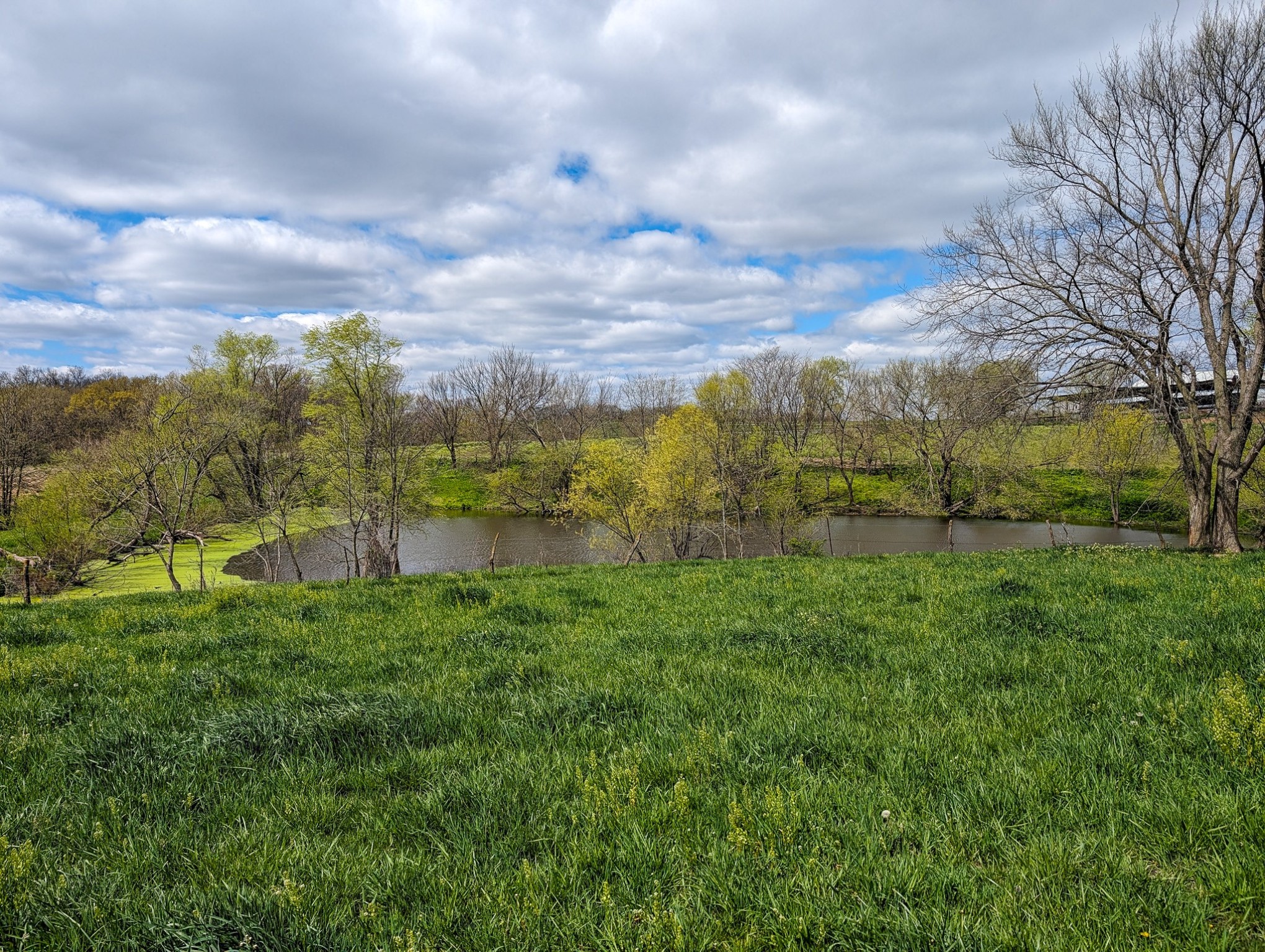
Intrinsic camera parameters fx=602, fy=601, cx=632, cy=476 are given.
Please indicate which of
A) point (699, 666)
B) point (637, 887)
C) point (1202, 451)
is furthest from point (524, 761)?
point (1202, 451)

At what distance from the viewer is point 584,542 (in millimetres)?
44469

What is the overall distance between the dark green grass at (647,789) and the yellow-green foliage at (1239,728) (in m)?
0.11

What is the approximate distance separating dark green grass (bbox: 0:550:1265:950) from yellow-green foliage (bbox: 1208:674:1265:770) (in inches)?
4.3

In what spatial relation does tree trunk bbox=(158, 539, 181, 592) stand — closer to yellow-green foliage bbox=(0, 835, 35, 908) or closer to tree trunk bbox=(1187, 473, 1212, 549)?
yellow-green foliage bbox=(0, 835, 35, 908)

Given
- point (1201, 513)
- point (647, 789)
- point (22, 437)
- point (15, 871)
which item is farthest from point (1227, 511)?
point (22, 437)

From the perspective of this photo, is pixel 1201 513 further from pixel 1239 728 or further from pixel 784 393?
pixel 784 393

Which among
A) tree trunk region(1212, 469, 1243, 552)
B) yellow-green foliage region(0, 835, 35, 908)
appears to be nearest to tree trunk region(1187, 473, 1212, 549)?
tree trunk region(1212, 469, 1243, 552)

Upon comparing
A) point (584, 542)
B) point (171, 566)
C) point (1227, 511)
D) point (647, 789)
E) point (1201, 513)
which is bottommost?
point (584, 542)

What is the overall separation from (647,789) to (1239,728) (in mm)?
3799

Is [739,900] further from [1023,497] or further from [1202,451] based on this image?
[1023,497]

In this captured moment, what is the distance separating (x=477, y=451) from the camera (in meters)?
76.6

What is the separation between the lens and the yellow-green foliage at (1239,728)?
359cm

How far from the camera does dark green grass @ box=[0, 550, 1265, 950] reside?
104 inches

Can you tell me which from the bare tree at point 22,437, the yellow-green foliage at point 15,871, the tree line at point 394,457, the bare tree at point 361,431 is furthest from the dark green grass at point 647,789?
the bare tree at point 22,437
